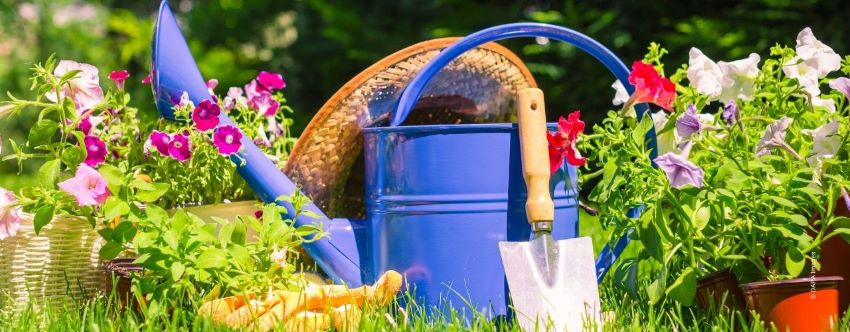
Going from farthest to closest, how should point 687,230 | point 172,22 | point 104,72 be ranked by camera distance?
point 104,72, point 172,22, point 687,230

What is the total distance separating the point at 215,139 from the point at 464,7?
140 inches

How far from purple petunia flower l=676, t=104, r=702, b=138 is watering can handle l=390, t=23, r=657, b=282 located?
0.15 meters

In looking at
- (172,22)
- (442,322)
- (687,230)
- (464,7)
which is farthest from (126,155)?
(464,7)

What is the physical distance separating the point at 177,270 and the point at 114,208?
0.59 feet

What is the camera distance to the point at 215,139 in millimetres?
1746

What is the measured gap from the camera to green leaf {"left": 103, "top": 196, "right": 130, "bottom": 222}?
5.40 feet

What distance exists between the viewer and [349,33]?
553 centimetres

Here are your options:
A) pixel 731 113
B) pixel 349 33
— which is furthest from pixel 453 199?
pixel 349 33

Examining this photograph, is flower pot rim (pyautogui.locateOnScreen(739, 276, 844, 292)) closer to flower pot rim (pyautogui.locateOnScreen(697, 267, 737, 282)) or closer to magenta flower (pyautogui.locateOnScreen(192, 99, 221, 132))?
flower pot rim (pyautogui.locateOnScreen(697, 267, 737, 282))

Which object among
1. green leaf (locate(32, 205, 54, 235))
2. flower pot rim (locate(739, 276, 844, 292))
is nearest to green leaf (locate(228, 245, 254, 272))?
green leaf (locate(32, 205, 54, 235))

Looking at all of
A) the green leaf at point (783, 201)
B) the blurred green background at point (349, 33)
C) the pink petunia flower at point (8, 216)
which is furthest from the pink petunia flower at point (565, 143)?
the blurred green background at point (349, 33)

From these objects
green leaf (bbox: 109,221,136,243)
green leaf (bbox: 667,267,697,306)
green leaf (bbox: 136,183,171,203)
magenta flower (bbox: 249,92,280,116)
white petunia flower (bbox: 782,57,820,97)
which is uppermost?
magenta flower (bbox: 249,92,280,116)

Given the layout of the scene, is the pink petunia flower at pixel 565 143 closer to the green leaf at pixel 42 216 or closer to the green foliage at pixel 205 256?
the green foliage at pixel 205 256

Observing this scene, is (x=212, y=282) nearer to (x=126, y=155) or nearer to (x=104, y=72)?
(x=126, y=155)
